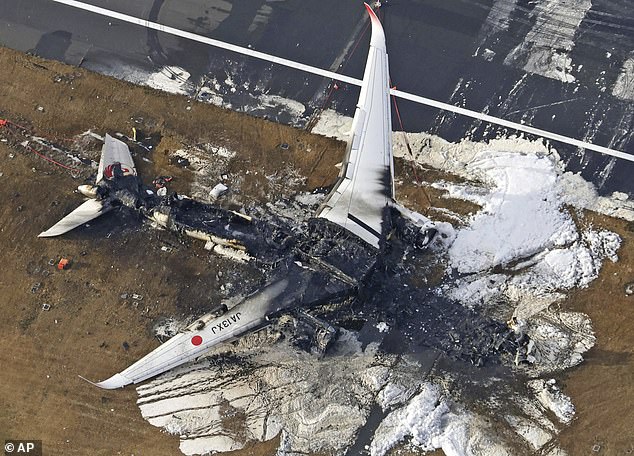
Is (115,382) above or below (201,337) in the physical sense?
below

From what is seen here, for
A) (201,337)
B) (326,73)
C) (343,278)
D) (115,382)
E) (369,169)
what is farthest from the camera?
(326,73)

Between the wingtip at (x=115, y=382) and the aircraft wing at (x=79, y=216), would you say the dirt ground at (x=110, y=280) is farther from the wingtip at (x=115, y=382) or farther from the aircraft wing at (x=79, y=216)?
the wingtip at (x=115, y=382)

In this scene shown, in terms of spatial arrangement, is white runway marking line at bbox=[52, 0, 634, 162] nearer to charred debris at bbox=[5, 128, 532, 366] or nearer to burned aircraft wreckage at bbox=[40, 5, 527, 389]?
burned aircraft wreckage at bbox=[40, 5, 527, 389]

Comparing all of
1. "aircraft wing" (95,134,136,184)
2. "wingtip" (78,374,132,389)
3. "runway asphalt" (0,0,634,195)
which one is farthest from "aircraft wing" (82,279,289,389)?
"runway asphalt" (0,0,634,195)

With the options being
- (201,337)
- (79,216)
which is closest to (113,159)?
(79,216)

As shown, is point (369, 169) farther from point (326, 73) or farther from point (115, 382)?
point (115, 382)

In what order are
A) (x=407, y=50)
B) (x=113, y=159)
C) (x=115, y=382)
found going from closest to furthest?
(x=115, y=382) → (x=113, y=159) → (x=407, y=50)

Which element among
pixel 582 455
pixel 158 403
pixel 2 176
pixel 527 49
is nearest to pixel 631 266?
pixel 582 455
